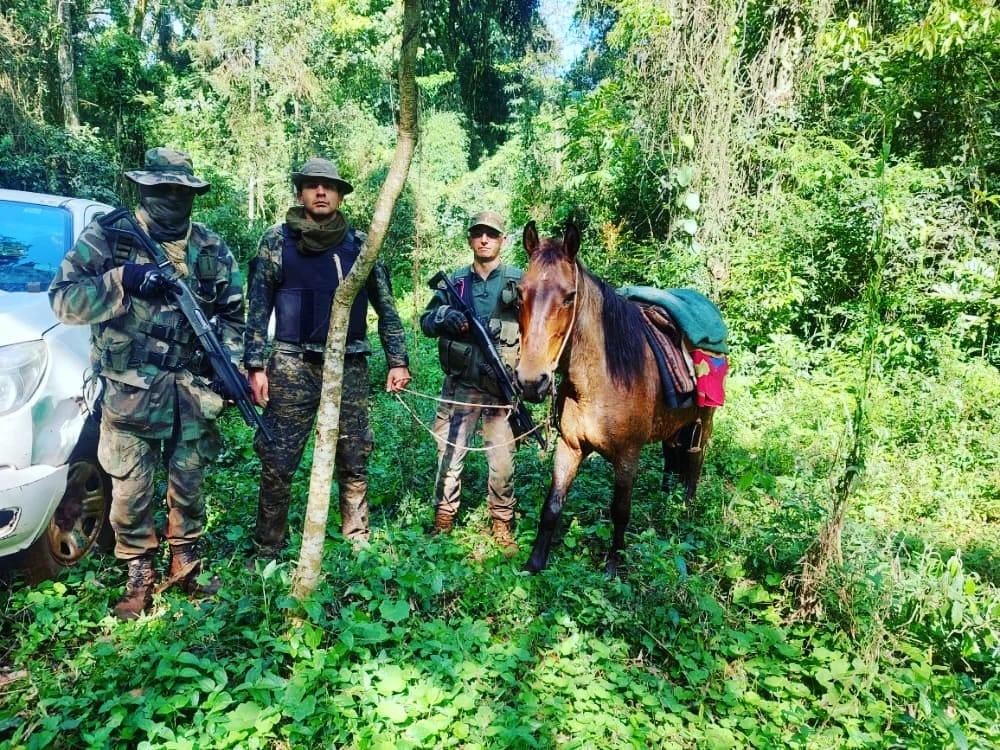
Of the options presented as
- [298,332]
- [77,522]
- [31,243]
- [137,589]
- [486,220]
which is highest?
[486,220]

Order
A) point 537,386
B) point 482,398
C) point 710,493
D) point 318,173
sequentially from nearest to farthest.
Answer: point 537,386 → point 318,173 → point 482,398 → point 710,493

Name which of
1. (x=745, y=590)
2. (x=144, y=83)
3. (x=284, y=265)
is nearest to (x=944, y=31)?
(x=745, y=590)

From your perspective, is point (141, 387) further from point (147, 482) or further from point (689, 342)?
point (689, 342)

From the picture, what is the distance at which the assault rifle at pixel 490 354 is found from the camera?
4.03 m

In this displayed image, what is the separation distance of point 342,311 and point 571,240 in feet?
4.40

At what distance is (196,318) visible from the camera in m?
3.27

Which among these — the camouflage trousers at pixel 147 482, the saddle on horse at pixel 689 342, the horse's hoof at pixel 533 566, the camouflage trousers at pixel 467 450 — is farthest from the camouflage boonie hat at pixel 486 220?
the horse's hoof at pixel 533 566

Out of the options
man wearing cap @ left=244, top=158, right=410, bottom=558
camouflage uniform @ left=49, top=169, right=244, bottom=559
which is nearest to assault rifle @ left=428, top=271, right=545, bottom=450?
man wearing cap @ left=244, top=158, right=410, bottom=558

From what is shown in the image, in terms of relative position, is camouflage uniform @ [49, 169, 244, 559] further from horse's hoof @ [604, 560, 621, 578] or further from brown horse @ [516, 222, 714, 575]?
horse's hoof @ [604, 560, 621, 578]

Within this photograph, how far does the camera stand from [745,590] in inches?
125

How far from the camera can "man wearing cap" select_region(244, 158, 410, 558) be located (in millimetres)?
3479

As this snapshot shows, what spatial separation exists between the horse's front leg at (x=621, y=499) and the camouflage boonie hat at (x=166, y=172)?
2890 millimetres

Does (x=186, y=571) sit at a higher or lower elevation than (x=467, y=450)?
lower

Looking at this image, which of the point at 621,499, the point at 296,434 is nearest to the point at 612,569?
the point at 621,499
